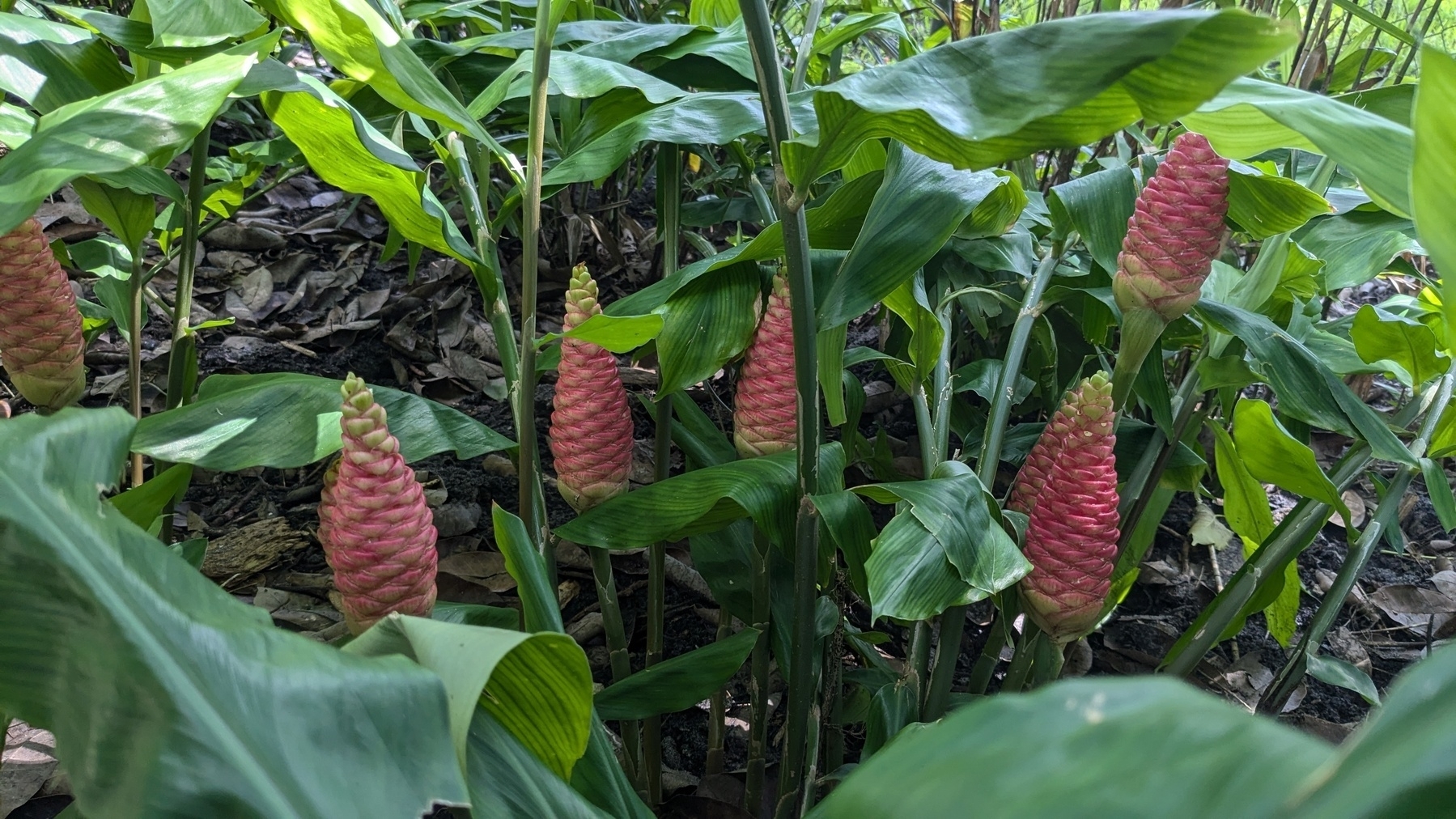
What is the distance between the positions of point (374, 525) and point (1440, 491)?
109cm

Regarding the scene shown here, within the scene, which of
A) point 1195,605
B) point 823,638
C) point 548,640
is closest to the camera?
point 548,640

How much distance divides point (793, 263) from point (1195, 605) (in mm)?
1228

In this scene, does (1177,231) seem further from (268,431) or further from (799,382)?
(268,431)

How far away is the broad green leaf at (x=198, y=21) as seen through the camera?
0.69m

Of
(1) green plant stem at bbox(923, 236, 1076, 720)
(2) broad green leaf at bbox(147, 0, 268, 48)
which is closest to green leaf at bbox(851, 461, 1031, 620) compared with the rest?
(1) green plant stem at bbox(923, 236, 1076, 720)

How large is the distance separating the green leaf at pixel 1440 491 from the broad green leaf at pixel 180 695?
3.21 ft

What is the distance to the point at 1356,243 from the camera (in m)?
0.92

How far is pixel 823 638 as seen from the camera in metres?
0.89

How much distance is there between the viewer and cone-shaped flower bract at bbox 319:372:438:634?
0.56 meters

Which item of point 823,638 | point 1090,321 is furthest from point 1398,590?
point 823,638

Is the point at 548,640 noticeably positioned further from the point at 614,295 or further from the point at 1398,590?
the point at 1398,590

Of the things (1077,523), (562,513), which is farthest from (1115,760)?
(562,513)

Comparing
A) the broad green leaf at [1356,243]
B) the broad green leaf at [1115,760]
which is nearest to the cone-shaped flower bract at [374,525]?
the broad green leaf at [1115,760]

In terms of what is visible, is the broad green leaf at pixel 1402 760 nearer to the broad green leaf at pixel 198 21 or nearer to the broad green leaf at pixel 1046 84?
the broad green leaf at pixel 1046 84
